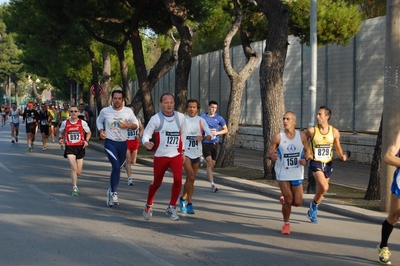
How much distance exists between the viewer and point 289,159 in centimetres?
962

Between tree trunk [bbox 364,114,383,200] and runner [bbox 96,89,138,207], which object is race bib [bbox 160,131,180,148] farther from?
tree trunk [bbox 364,114,383,200]

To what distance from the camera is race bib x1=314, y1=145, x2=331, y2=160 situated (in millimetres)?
10852

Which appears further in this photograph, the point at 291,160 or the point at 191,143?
the point at 191,143

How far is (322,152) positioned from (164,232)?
2.97m

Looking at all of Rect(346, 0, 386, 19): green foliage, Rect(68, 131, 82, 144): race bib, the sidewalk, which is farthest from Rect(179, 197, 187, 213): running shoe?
Rect(346, 0, 386, 19): green foliage

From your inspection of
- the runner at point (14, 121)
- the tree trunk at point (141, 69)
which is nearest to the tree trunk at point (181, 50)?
the tree trunk at point (141, 69)

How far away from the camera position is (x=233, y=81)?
19.9 metres

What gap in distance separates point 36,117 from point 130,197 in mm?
15554

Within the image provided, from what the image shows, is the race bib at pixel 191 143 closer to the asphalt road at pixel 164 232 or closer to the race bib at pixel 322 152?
the asphalt road at pixel 164 232

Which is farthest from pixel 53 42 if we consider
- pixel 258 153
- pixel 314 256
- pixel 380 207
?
pixel 314 256

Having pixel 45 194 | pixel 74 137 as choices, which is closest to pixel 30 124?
pixel 74 137

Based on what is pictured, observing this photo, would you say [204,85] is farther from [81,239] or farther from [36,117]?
[81,239]

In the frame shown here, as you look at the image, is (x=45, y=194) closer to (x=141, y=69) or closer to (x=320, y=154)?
(x=320, y=154)

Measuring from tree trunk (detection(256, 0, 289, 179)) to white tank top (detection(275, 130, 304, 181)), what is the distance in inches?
255
